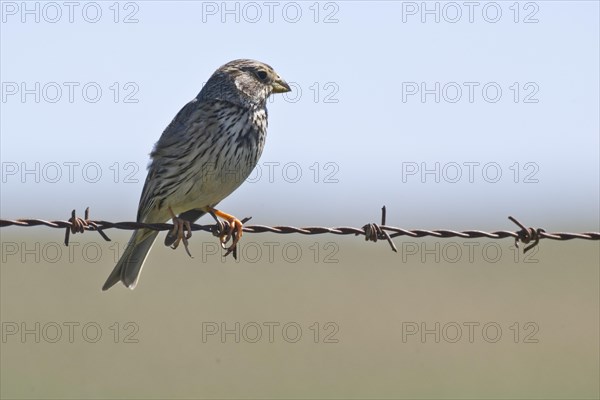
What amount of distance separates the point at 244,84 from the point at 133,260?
1.72 metres

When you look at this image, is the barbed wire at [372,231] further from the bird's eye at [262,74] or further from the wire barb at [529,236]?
the bird's eye at [262,74]

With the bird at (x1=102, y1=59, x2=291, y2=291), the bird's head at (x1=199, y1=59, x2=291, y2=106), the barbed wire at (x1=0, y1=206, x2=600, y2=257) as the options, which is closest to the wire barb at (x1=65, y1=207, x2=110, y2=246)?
the barbed wire at (x1=0, y1=206, x2=600, y2=257)

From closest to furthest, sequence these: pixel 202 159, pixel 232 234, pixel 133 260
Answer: pixel 232 234 < pixel 202 159 < pixel 133 260

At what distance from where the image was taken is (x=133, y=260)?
995 centimetres

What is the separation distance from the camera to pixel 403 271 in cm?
2697

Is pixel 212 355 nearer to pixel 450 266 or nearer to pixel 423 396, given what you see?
pixel 423 396

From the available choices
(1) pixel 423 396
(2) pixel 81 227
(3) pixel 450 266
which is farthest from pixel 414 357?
(2) pixel 81 227

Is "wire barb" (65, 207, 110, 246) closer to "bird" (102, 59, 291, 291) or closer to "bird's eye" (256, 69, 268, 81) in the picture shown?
"bird" (102, 59, 291, 291)

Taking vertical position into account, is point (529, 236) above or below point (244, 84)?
below

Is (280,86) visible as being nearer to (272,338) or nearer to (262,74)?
(262,74)

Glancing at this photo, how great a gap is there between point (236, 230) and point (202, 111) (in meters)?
1.24

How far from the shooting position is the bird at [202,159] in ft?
31.6

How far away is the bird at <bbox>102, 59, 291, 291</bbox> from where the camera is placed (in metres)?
9.64

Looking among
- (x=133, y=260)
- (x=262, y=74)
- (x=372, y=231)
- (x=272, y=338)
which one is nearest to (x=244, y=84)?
(x=262, y=74)
